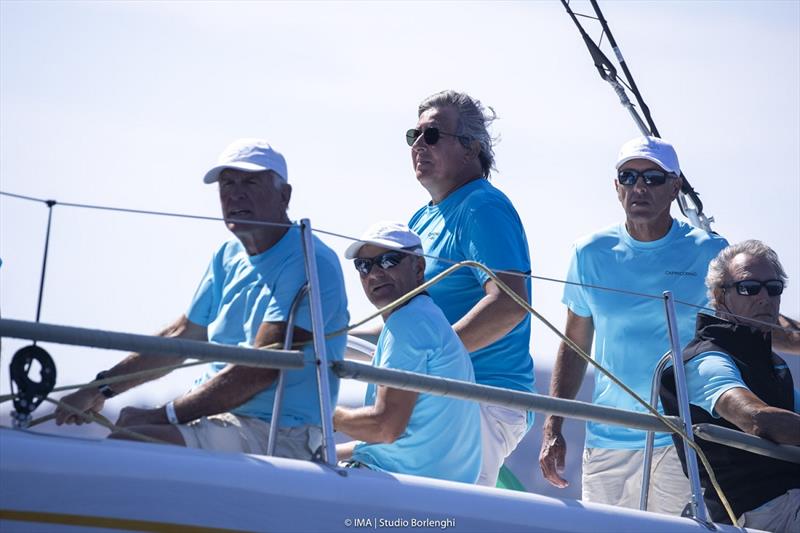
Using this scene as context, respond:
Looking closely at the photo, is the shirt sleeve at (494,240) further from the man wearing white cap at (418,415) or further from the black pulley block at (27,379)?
the black pulley block at (27,379)

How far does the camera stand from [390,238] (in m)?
4.39

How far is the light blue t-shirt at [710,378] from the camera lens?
14.4ft

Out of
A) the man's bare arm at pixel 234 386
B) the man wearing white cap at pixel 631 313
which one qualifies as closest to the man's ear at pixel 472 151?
the man wearing white cap at pixel 631 313

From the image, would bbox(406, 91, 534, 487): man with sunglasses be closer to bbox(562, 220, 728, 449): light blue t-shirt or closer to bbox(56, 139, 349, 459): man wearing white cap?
bbox(562, 220, 728, 449): light blue t-shirt

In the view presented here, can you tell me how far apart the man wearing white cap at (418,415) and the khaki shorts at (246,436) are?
267 mm

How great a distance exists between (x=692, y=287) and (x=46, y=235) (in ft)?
8.79

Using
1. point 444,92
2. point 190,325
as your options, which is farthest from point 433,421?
point 444,92

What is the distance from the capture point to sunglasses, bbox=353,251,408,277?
4.36 meters

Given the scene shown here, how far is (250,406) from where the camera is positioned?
3826 mm

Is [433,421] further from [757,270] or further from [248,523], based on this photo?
[757,270]

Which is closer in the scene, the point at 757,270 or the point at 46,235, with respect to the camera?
the point at 46,235

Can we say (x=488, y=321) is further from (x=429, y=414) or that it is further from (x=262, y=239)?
(x=262, y=239)

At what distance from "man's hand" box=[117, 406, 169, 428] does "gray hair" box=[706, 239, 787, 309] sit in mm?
2030

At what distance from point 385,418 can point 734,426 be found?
1.30m
